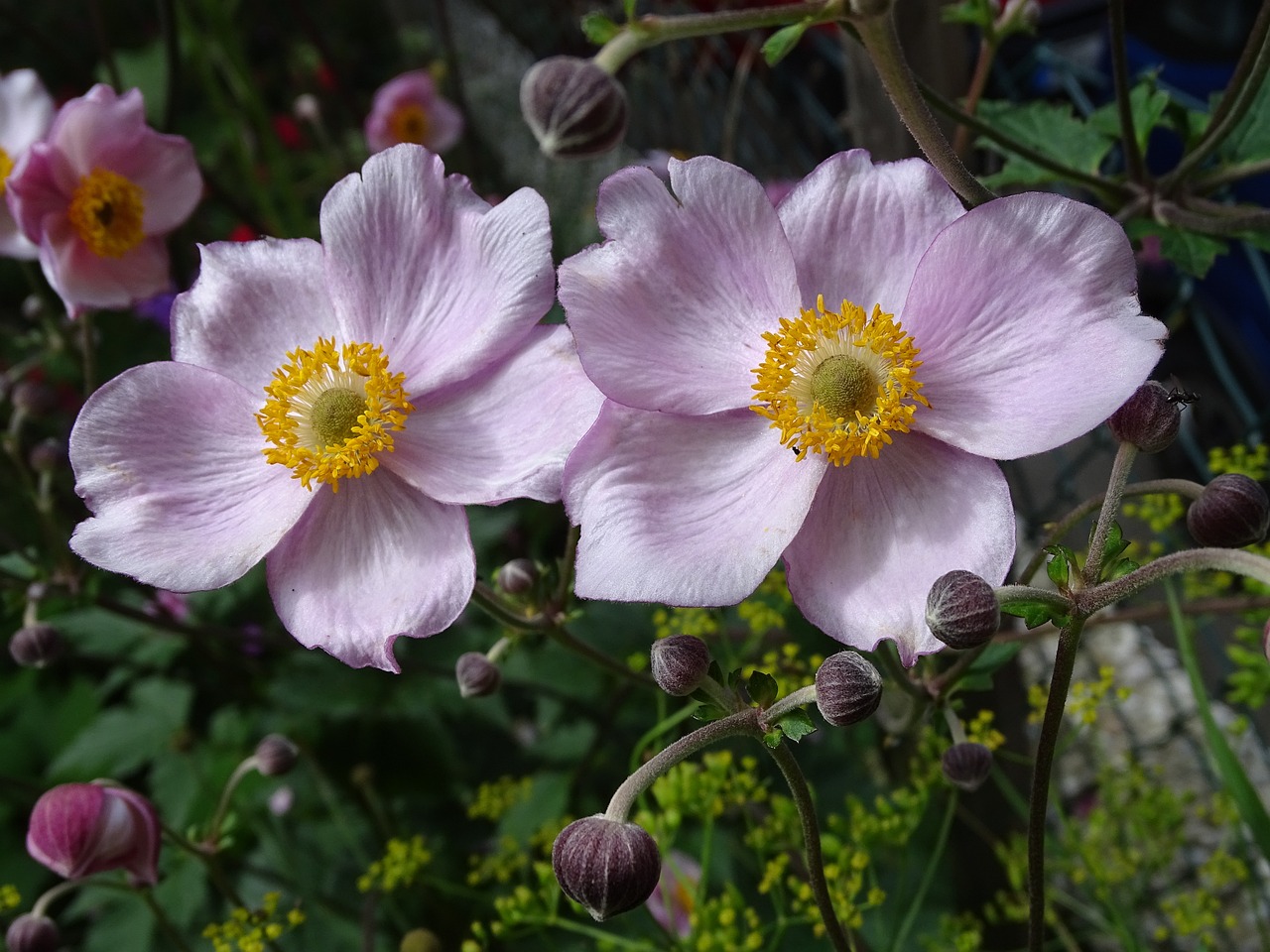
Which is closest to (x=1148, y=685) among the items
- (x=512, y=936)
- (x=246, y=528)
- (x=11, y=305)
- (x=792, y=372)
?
(x=512, y=936)

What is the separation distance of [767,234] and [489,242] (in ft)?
0.75

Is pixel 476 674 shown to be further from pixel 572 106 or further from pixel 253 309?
pixel 572 106

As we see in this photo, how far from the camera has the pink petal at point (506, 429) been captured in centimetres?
83

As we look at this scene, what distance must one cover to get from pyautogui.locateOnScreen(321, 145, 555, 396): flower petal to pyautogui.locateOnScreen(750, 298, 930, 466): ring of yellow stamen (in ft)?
0.65

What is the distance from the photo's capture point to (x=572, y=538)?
0.94 metres

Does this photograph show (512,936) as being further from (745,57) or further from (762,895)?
(745,57)

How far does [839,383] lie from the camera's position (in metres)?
0.84

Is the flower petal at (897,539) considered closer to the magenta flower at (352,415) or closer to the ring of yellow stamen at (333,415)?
the magenta flower at (352,415)

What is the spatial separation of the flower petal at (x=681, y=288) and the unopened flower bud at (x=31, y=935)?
992 mm

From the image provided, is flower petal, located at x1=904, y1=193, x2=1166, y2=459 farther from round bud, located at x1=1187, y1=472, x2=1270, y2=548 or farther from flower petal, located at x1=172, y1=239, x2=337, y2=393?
flower petal, located at x1=172, y1=239, x2=337, y2=393

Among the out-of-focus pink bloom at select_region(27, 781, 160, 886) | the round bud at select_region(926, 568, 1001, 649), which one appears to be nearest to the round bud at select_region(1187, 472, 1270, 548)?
the round bud at select_region(926, 568, 1001, 649)

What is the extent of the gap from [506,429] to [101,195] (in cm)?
78

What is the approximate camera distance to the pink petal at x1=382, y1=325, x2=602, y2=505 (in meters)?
0.83

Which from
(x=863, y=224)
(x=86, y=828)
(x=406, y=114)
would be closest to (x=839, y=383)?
(x=863, y=224)
